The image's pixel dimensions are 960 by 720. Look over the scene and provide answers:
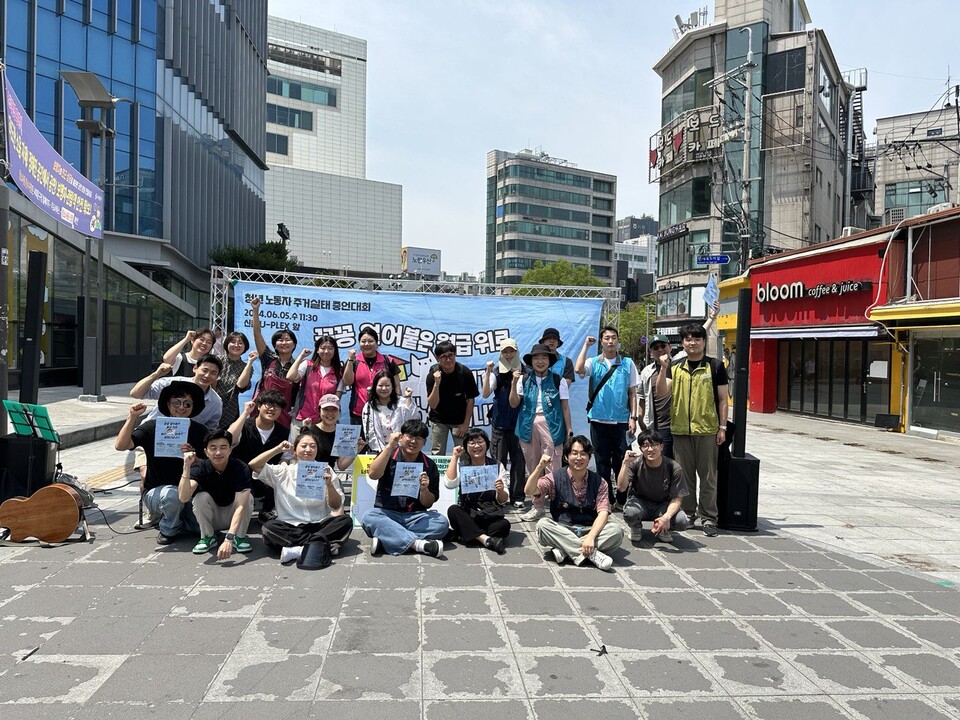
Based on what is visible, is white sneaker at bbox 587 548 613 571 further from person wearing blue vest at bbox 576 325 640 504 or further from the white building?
the white building

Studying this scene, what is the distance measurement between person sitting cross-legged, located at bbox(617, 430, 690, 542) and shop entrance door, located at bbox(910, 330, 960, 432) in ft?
41.2

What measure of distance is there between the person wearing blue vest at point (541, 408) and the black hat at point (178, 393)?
2996mm

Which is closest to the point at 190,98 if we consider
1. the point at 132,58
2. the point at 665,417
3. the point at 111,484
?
the point at 132,58

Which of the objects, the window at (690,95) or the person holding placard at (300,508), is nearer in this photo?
the person holding placard at (300,508)

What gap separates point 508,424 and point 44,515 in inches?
166

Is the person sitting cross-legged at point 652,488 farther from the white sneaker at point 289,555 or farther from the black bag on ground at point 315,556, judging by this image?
→ the white sneaker at point 289,555

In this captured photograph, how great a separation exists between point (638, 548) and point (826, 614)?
162 cm

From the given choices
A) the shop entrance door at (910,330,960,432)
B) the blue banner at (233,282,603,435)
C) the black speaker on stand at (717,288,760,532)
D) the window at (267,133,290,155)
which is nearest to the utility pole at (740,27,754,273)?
the shop entrance door at (910,330,960,432)

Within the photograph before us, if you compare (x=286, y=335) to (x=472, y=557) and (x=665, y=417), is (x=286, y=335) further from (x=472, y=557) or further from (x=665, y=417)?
(x=665, y=417)

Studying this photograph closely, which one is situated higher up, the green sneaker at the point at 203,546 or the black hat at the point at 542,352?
the black hat at the point at 542,352

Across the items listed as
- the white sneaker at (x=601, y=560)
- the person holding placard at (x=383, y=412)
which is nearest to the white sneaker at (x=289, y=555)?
the person holding placard at (x=383, y=412)

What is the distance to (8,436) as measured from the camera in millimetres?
5863

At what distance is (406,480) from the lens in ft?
18.1

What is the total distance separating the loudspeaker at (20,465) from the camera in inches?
227
